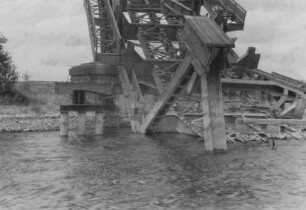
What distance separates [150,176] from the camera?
19406mm

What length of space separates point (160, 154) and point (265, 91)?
59.9 feet

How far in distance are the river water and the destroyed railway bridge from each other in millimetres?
4881

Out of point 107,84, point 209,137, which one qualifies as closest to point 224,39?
point 209,137

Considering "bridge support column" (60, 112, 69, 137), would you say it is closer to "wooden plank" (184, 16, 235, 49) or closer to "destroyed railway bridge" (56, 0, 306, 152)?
"destroyed railway bridge" (56, 0, 306, 152)

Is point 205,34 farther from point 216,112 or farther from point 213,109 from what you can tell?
point 216,112

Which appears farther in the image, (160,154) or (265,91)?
(265,91)

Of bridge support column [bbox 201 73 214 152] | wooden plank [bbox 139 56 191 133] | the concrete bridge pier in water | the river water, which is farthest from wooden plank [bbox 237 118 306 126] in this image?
the concrete bridge pier in water

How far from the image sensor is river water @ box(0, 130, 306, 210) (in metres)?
15.0

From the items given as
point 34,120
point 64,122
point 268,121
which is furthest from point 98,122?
point 268,121

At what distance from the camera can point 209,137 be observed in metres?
25.6

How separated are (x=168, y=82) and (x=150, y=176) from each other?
42.5 feet

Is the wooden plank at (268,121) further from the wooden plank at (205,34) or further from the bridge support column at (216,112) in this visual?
the wooden plank at (205,34)

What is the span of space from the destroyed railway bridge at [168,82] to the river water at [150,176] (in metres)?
4.88

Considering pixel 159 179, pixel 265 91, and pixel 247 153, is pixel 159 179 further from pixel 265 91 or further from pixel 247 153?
pixel 265 91
